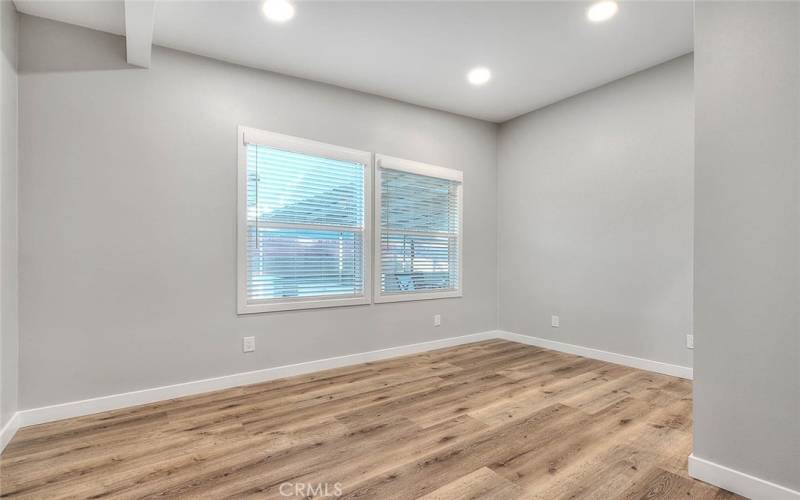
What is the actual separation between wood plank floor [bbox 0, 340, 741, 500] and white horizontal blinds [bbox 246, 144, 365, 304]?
87cm

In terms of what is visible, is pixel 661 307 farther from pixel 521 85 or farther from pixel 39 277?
pixel 39 277

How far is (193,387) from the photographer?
9.66ft

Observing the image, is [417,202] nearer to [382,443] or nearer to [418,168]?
[418,168]

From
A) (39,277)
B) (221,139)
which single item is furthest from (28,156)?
(221,139)

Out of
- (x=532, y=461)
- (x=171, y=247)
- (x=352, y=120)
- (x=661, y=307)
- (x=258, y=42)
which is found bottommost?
(x=532, y=461)

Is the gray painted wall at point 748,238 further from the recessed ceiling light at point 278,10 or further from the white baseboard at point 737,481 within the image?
the recessed ceiling light at point 278,10

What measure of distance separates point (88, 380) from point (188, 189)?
1.50 metres

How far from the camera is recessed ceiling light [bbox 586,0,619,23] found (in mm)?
2541

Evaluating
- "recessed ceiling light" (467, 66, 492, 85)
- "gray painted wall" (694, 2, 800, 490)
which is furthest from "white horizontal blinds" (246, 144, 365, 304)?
"gray painted wall" (694, 2, 800, 490)

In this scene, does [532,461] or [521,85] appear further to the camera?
[521,85]

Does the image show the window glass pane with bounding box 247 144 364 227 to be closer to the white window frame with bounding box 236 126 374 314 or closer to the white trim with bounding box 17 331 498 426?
the white window frame with bounding box 236 126 374 314

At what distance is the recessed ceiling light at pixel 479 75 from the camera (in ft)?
11.3

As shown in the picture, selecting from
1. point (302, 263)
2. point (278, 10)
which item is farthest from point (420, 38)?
point (302, 263)

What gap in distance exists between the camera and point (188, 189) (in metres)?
2.99
